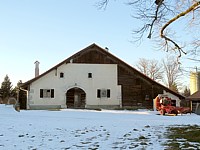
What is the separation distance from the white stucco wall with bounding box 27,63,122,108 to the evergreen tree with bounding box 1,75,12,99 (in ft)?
140

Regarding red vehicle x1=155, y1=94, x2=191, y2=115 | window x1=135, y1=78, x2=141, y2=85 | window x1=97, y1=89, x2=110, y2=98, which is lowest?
red vehicle x1=155, y1=94, x2=191, y2=115

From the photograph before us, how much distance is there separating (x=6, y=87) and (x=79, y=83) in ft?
148

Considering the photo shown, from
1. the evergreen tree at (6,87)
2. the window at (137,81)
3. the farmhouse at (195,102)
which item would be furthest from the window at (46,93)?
the evergreen tree at (6,87)

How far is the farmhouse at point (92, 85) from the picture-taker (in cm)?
3300

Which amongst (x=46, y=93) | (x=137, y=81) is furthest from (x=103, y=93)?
(x=46, y=93)

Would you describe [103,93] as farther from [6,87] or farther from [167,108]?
[6,87]

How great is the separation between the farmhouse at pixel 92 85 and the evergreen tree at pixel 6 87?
136 ft

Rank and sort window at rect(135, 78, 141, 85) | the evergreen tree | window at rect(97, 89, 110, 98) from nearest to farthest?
window at rect(97, 89, 110, 98), window at rect(135, 78, 141, 85), the evergreen tree

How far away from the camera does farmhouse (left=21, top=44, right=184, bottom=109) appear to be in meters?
33.0

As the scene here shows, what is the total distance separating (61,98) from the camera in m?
33.1

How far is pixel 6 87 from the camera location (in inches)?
2921

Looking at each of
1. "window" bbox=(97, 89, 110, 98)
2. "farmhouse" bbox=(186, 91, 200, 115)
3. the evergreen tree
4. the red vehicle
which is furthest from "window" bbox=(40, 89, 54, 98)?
the evergreen tree

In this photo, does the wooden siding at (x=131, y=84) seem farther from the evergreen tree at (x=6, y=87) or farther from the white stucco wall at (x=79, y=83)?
the evergreen tree at (x=6, y=87)

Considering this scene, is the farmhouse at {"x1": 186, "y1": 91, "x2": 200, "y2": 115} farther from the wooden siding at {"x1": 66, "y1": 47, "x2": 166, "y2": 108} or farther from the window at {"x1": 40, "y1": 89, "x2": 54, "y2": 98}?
the window at {"x1": 40, "y1": 89, "x2": 54, "y2": 98}
